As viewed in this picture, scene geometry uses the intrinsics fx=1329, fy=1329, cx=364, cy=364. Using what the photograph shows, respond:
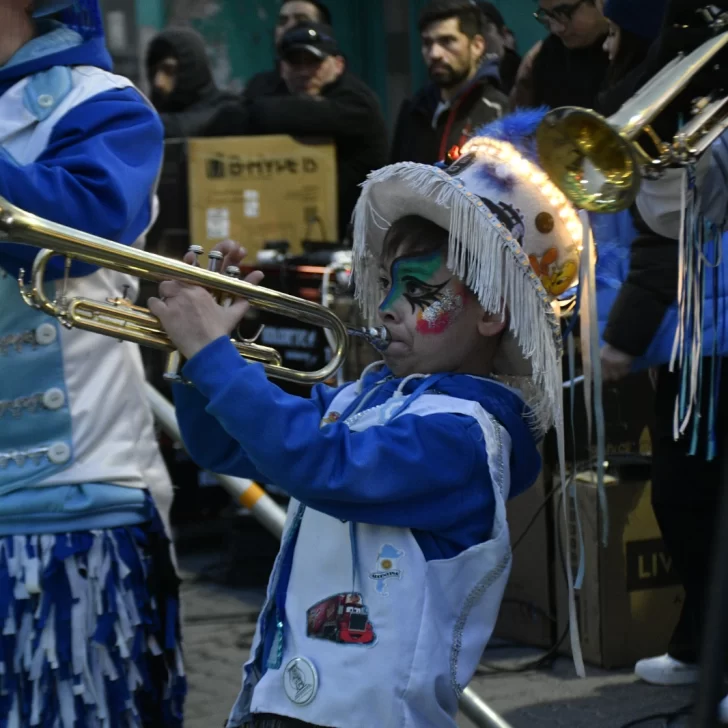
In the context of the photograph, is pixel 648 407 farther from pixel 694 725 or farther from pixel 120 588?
pixel 694 725

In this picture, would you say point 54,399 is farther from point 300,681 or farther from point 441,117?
point 441,117

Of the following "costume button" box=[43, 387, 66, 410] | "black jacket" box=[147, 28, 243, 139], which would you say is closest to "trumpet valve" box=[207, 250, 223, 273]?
"costume button" box=[43, 387, 66, 410]

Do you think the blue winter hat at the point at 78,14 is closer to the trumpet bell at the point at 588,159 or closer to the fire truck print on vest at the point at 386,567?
the trumpet bell at the point at 588,159

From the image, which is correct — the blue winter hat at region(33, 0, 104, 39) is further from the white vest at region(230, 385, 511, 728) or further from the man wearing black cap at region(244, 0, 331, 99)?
the man wearing black cap at region(244, 0, 331, 99)

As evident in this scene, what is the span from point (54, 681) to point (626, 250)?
A: 183 centimetres

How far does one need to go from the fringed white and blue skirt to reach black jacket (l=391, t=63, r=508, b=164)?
8.88 feet

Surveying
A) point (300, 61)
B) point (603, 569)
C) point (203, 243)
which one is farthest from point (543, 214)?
point (300, 61)

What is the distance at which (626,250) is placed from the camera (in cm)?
349

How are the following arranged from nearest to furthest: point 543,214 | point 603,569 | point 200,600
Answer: point 543,214 → point 603,569 → point 200,600

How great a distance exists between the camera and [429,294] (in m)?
2.30

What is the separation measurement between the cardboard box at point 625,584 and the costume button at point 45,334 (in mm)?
1912

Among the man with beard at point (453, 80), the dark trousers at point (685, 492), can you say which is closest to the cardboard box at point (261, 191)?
the man with beard at point (453, 80)

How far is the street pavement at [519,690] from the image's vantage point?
3641 mm

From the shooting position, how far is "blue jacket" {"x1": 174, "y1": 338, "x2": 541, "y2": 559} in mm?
2082
